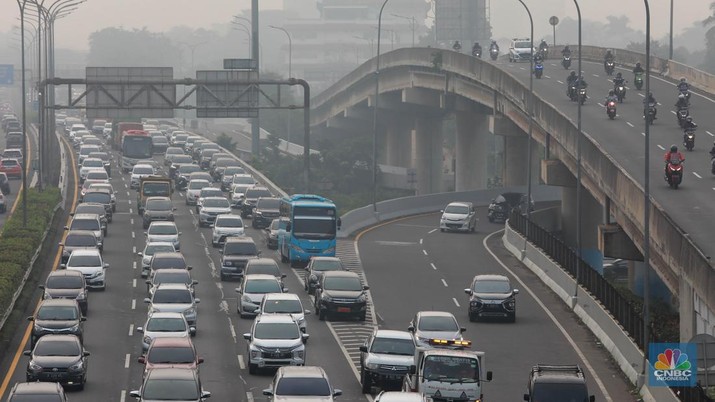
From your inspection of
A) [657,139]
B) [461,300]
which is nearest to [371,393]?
[461,300]

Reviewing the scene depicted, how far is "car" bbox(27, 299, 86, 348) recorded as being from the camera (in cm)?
4319

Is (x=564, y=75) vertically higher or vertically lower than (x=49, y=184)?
higher

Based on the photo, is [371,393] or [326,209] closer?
[371,393]

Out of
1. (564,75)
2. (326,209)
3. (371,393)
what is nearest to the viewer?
(371,393)

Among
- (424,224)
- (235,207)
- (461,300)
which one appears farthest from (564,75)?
(461,300)

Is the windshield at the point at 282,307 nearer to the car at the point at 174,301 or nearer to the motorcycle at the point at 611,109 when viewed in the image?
the car at the point at 174,301

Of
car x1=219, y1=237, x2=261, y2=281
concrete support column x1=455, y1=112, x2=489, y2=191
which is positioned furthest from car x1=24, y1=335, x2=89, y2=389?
concrete support column x1=455, y1=112, x2=489, y2=191

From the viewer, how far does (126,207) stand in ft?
288

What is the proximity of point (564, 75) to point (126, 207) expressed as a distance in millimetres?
27358

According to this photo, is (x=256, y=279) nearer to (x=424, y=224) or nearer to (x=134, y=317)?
(x=134, y=317)

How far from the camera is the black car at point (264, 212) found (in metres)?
79.0

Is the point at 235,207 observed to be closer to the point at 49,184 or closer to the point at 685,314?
the point at 49,184

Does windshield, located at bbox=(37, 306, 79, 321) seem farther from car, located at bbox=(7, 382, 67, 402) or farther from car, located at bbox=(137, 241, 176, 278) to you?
car, located at bbox=(137, 241, 176, 278)

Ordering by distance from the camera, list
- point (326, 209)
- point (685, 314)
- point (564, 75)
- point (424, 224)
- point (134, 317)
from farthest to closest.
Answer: point (564, 75)
point (424, 224)
point (326, 209)
point (134, 317)
point (685, 314)
